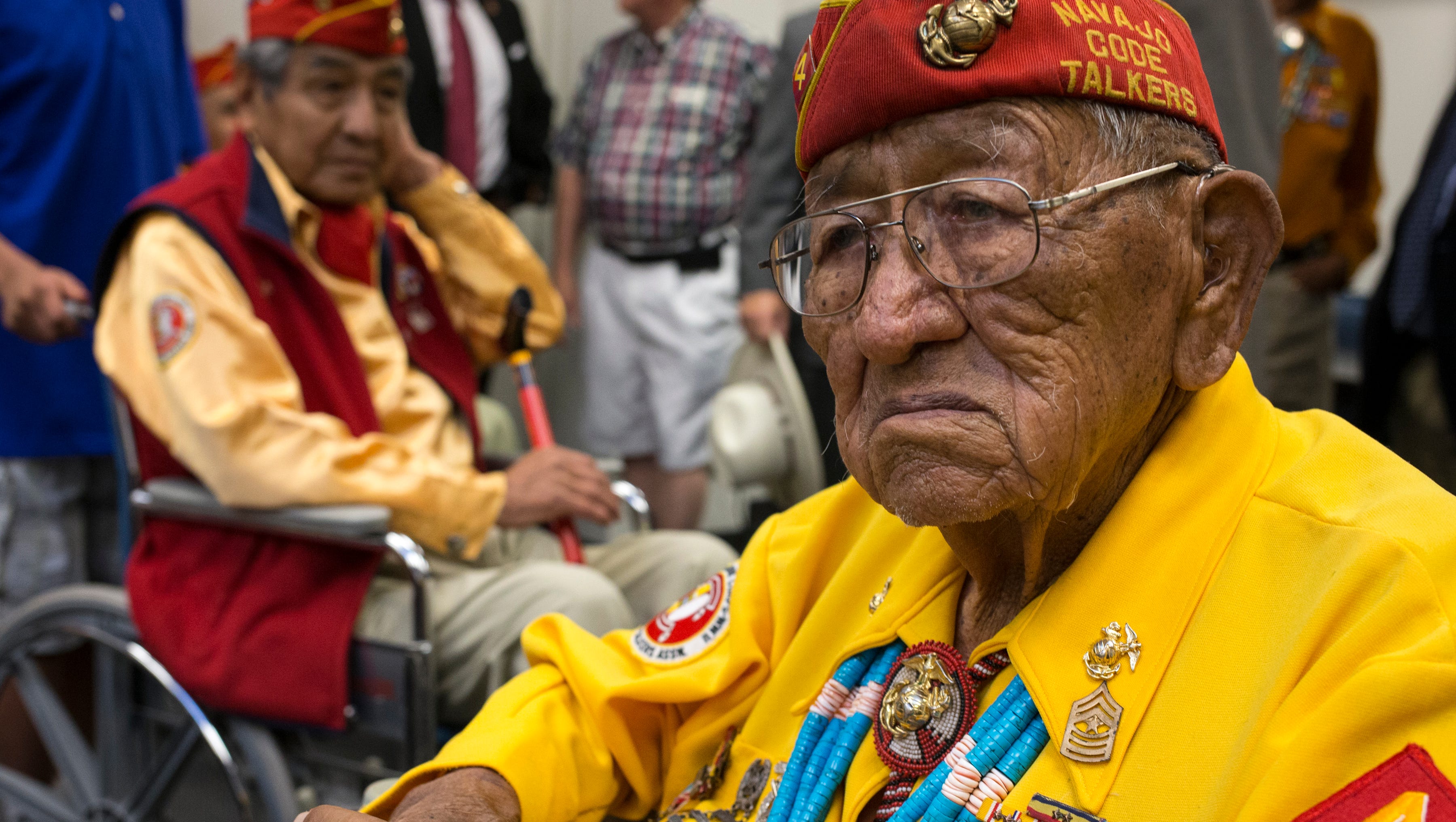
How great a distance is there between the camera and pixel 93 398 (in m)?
2.84

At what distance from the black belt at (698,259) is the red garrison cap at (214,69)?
5.65 ft

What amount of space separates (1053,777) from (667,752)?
1.83ft

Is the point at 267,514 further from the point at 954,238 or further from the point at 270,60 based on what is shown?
the point at 954,238

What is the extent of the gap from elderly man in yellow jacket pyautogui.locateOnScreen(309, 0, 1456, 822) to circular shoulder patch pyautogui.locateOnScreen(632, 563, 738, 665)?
219mm

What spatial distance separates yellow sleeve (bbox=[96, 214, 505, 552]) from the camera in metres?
2.11

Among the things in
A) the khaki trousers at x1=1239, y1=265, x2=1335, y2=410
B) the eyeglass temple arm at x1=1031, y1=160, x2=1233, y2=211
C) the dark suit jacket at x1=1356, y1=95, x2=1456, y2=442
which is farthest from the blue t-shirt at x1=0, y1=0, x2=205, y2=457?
the khaki trousers at x1=1239, y1=265, x2=1335, y2=410

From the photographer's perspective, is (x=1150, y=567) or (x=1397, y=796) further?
(x=1150, y=567)

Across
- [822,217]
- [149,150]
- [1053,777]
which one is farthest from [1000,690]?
[149,150]

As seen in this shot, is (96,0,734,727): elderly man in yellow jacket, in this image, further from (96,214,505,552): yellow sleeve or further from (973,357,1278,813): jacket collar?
(973,357,1278,813): jacket collar

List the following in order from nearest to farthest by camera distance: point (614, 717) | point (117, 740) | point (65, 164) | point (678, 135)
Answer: point (614, 717) → point (117, 740) → point (65, 164) → point (678, 135)

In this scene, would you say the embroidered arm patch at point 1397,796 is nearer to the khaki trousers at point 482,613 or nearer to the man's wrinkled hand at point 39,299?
the khaki trousers at point 482,613

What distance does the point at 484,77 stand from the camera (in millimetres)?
4555

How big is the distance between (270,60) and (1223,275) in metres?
2.13

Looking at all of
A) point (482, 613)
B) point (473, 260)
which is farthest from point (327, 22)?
point (482, 613)
